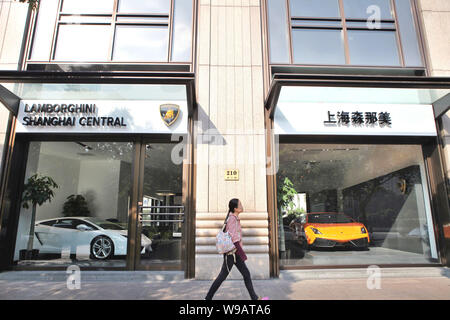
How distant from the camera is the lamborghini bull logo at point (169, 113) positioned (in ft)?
20.1

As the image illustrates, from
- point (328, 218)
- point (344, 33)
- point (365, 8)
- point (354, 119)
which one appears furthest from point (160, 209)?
point (365, 8)

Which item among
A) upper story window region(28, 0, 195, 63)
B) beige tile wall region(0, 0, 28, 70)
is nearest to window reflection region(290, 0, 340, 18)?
upper story window region(28, 0, 195, 63)

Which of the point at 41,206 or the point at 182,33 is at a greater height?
the point at 182,33

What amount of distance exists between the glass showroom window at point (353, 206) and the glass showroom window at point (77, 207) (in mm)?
3998

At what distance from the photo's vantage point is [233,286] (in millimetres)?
4984

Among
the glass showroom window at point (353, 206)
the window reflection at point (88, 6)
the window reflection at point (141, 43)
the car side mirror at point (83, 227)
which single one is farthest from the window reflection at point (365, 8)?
the car side mirror at point (83, 227)

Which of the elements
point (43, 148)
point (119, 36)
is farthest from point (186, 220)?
point (119, 36)

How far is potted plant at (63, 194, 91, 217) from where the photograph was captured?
659 centimetres

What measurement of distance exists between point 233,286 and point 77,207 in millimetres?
4490

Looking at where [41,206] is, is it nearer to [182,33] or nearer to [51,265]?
[51,265]

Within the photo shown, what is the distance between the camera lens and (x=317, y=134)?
6285 mm

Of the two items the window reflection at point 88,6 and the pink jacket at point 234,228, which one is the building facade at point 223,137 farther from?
the pink jacket at point 234,228
